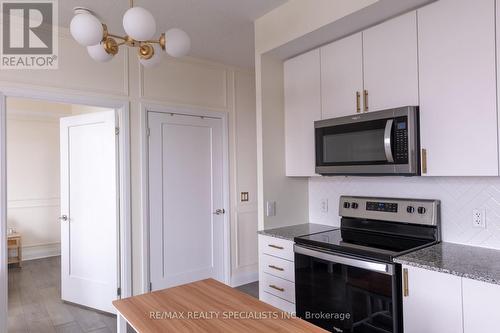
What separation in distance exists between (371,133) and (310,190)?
3.27ft

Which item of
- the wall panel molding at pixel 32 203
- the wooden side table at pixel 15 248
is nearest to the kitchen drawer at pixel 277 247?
the wooden side table at pixel 15 248

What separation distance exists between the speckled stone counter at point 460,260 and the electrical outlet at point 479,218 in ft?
0.45

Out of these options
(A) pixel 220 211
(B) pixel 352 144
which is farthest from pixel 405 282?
(A) pixel 220 211

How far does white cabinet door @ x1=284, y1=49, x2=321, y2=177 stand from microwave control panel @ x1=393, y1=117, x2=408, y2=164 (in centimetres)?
70

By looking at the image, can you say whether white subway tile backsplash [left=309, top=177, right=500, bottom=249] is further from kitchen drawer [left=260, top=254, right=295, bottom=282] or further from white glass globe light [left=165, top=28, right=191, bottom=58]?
white glass globe light [left=165, top=28, right=191, bottom=58]

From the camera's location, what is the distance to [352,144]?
7.50ft

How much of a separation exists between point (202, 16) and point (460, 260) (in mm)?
2514

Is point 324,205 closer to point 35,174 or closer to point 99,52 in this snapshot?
point 99,52

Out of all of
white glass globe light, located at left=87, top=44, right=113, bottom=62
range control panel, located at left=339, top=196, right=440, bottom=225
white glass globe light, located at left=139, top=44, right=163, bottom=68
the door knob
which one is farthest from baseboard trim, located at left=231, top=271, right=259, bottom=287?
white glass globe light, located at left=87, top=44, right=113, bottom=62

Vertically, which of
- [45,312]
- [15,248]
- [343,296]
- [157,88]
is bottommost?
[45,312]

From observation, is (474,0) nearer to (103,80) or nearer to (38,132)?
(103,80)

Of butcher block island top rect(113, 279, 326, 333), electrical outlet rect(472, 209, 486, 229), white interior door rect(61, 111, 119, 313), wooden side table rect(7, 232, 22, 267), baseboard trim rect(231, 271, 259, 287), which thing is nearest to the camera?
butcher block island top rect(113, 279, 326, 333)

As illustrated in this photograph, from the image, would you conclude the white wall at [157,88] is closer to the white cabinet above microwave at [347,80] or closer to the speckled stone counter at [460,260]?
the white cabinet above microwave at [347,80]

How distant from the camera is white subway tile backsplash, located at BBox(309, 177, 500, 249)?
6.29ft
